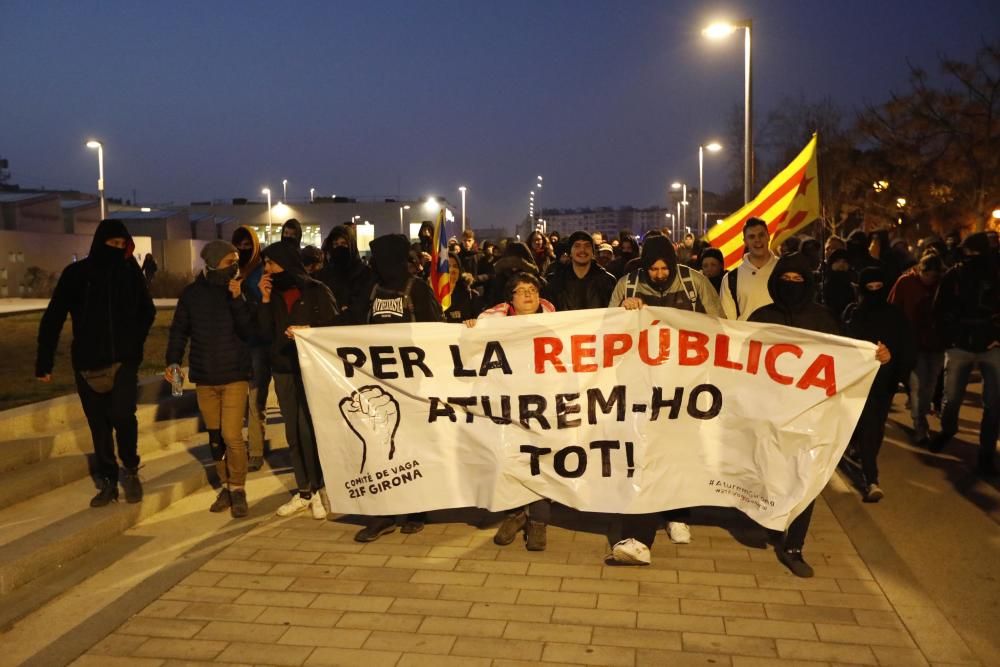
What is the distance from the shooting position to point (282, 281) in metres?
7.40

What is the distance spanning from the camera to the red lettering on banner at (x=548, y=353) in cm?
666

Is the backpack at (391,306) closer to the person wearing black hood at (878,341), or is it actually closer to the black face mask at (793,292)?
the black face mask at (793,292)

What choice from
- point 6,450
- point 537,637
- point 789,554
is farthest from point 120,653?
point 789,554

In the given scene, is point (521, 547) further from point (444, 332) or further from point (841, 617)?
point (841, 617)

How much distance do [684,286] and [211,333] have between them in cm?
→ 328

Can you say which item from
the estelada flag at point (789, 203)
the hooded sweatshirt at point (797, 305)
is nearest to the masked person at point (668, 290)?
the hooded sweatshirt at point (797, 305)

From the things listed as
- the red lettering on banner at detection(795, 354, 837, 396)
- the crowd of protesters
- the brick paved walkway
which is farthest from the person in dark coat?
the red lettering on banner at detection(795, 354, 837, 396)

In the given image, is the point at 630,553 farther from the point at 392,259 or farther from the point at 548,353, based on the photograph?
the point at 392,259

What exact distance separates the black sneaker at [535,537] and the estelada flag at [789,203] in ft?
16.8

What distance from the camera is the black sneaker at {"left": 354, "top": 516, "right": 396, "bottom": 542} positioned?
6793mm

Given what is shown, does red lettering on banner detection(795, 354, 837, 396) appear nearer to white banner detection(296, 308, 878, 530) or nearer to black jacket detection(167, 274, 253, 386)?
white banner detection(296, 308, 878, 530)

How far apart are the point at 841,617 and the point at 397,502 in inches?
113

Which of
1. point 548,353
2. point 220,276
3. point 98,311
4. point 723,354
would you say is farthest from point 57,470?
point 723,354

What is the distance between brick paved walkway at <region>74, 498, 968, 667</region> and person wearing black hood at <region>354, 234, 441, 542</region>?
22 centimetres
